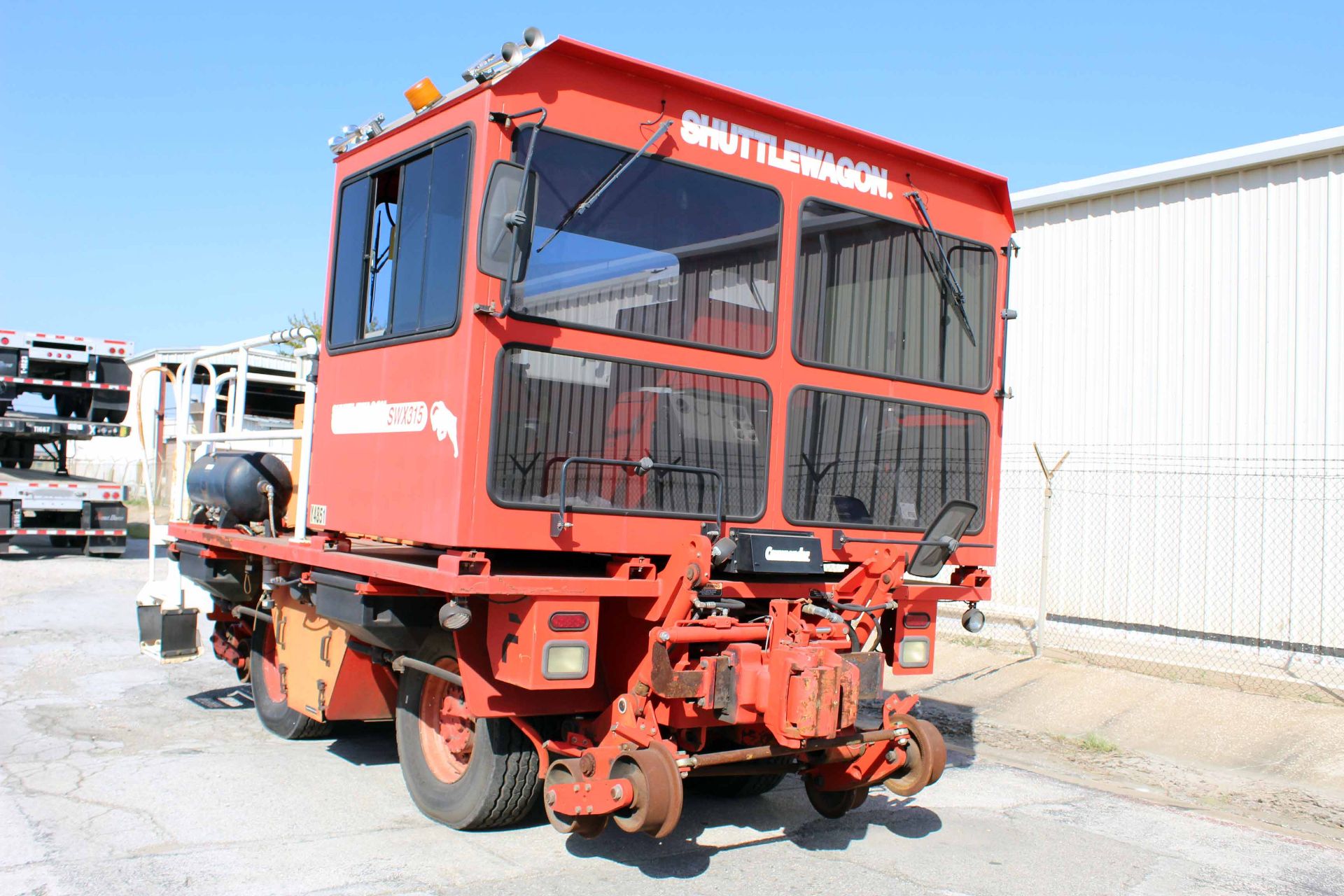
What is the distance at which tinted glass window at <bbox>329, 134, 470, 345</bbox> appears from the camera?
449 centimetres

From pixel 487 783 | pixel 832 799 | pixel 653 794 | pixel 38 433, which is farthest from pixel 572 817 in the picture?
pixel 38 433

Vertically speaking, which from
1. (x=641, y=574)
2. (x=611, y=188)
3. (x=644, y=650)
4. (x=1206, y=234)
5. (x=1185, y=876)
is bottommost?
(x=1185, y=876)

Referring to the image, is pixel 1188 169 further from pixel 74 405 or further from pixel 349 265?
pixel 74 405

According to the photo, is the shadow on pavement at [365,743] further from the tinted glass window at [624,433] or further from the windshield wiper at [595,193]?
the windshield wiper at [595,193]

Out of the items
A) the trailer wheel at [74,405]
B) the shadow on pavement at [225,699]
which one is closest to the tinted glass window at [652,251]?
the shadow on pavement at [225,699]

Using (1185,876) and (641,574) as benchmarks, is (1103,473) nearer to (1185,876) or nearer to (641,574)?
(1185,876)

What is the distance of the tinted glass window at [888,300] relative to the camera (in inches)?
203

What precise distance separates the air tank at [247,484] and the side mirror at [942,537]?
369 cm

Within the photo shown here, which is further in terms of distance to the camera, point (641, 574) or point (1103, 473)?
point (1103, 473)

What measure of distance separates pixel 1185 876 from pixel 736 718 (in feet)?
7.42

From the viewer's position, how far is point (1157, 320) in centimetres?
1066

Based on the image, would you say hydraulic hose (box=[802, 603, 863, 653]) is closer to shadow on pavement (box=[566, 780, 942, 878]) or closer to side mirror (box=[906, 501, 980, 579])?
side mirror (box=[906, 501, 980, 579])

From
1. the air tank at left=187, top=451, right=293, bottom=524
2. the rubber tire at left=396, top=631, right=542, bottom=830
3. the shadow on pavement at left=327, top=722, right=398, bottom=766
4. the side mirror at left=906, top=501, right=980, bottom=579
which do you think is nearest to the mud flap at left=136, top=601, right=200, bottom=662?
the air tank at left=187, top=451, right=293, bottom=524

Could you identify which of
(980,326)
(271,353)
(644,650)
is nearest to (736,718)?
(644,650)
